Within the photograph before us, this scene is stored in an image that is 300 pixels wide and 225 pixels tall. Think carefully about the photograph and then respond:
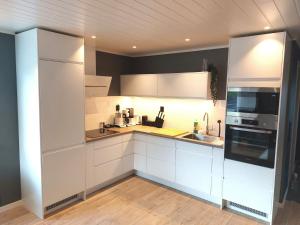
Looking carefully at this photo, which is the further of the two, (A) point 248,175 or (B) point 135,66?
(B) point 135,66

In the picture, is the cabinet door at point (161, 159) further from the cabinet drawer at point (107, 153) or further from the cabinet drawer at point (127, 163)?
the cabinet drawer at point (107, 153)

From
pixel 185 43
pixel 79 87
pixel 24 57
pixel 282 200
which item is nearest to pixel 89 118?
pixel 79 87

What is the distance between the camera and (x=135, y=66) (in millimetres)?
4512

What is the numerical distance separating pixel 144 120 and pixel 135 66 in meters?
1.14

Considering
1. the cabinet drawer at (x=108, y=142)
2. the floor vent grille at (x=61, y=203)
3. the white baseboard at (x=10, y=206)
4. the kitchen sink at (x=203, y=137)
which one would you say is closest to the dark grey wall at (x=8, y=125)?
the white baseboard at (x=10, y=206)

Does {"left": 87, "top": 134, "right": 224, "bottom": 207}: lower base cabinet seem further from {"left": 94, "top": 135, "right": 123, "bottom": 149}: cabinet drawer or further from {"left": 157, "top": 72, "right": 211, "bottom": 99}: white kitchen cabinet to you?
{"left": 157, "top": 72, "right": 211, "bottom": 99}: white kitchen cabinet

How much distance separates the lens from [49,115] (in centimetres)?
262

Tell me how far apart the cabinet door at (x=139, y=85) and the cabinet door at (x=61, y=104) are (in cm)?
135

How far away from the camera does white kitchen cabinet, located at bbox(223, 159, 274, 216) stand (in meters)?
2.58

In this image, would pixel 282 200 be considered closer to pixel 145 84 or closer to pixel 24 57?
pixel 145 84

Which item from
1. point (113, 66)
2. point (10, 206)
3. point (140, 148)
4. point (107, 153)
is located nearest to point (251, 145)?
point (140, 148)

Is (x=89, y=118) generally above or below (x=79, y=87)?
below

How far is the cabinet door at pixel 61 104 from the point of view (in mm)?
2572

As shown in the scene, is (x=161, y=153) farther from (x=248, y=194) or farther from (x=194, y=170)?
(x=248, y=194)
